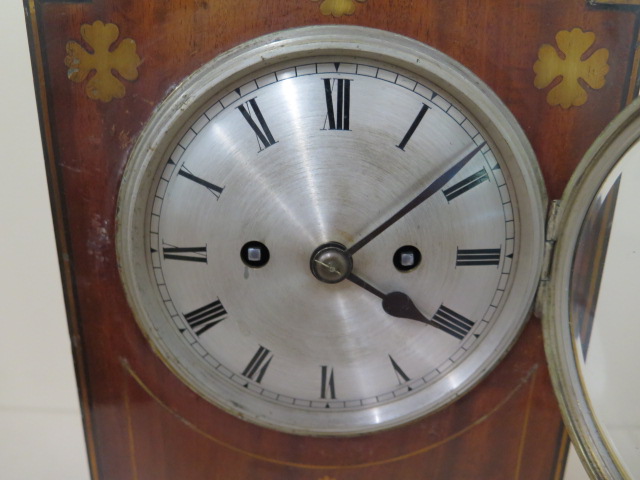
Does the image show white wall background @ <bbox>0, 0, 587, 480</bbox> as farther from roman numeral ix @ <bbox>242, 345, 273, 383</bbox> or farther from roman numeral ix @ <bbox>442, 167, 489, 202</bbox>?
roman numeral ix @ <bbox>442, 167, 489, 202</bbox>

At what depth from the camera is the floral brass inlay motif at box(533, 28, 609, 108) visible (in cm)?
70

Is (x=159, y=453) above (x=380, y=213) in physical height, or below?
below

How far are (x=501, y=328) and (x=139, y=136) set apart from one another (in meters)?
0.61

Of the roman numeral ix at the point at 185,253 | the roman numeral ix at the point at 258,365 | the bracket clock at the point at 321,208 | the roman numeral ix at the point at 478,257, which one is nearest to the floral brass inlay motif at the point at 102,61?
the bracket clock at the point at 321,208

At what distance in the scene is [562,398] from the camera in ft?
2.43

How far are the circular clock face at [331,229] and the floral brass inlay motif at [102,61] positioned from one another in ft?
0.24

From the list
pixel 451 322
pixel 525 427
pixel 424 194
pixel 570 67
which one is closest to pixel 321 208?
pixel 424 194

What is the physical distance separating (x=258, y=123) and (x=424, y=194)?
26 cm

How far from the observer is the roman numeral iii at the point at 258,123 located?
0.72m

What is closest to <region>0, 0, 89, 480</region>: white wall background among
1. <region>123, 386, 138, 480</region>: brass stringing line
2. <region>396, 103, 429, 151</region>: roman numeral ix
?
<region>123, 386, 138, 480</region>: brass stringing line

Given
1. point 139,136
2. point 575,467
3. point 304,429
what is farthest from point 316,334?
point 575,467

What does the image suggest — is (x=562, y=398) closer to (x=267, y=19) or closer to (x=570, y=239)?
(x=570, y=239)

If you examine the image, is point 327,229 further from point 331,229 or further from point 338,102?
point 338,102

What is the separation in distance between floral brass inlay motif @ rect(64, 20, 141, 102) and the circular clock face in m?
0.07
